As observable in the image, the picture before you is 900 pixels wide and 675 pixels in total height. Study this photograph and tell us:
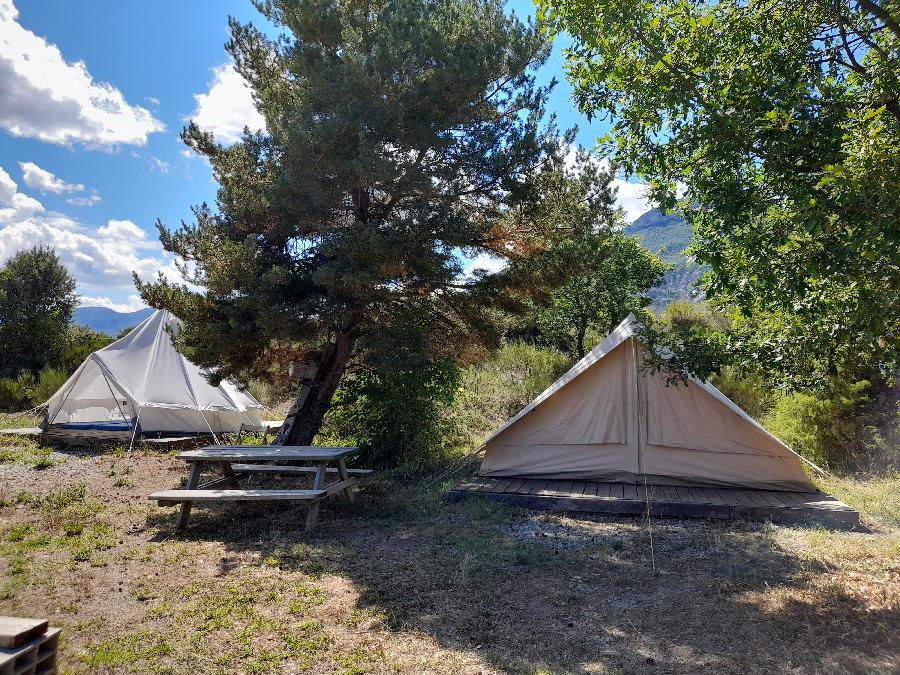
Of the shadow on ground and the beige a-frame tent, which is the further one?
the beige a-frame tent

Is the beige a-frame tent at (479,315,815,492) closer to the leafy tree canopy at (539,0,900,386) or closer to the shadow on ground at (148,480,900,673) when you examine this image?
the shadow on ground at (148,480,900,673)

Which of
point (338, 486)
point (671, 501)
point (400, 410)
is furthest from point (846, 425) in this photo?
point (338, 486)

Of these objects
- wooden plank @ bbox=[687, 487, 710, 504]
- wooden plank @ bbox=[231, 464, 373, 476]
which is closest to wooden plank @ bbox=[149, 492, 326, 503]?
wooden plank @ bbox=[231, 464, 373, 476]

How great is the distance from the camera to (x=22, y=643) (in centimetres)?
223

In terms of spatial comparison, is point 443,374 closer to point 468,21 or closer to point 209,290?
point 209,290

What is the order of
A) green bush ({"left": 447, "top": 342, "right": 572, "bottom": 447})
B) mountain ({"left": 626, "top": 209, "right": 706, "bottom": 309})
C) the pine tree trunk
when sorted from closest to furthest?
mountain ({"left": 626, "top": 209, "right": 706, "bottom": 309})
the pine tree trunk
green bush ({"left": 447, "top": 342, "right": 572, "bottom": 447})

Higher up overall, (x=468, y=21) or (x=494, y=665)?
(x=468, y=21)

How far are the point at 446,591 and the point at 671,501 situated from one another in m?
2.98

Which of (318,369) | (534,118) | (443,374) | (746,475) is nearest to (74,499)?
(318,369)

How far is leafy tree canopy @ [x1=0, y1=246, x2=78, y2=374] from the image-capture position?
1820 cm

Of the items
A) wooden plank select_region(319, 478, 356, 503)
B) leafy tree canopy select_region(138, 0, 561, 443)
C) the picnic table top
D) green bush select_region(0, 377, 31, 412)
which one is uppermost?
leafy tree canopy select_region(138, 0, 561, 443)

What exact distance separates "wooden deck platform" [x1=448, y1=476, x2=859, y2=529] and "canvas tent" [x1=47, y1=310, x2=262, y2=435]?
593 centimetres

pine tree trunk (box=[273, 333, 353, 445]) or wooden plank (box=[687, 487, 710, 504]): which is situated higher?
pine tree trunk (box=[273, 333, 353, 445])

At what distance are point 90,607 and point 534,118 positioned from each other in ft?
21.1
